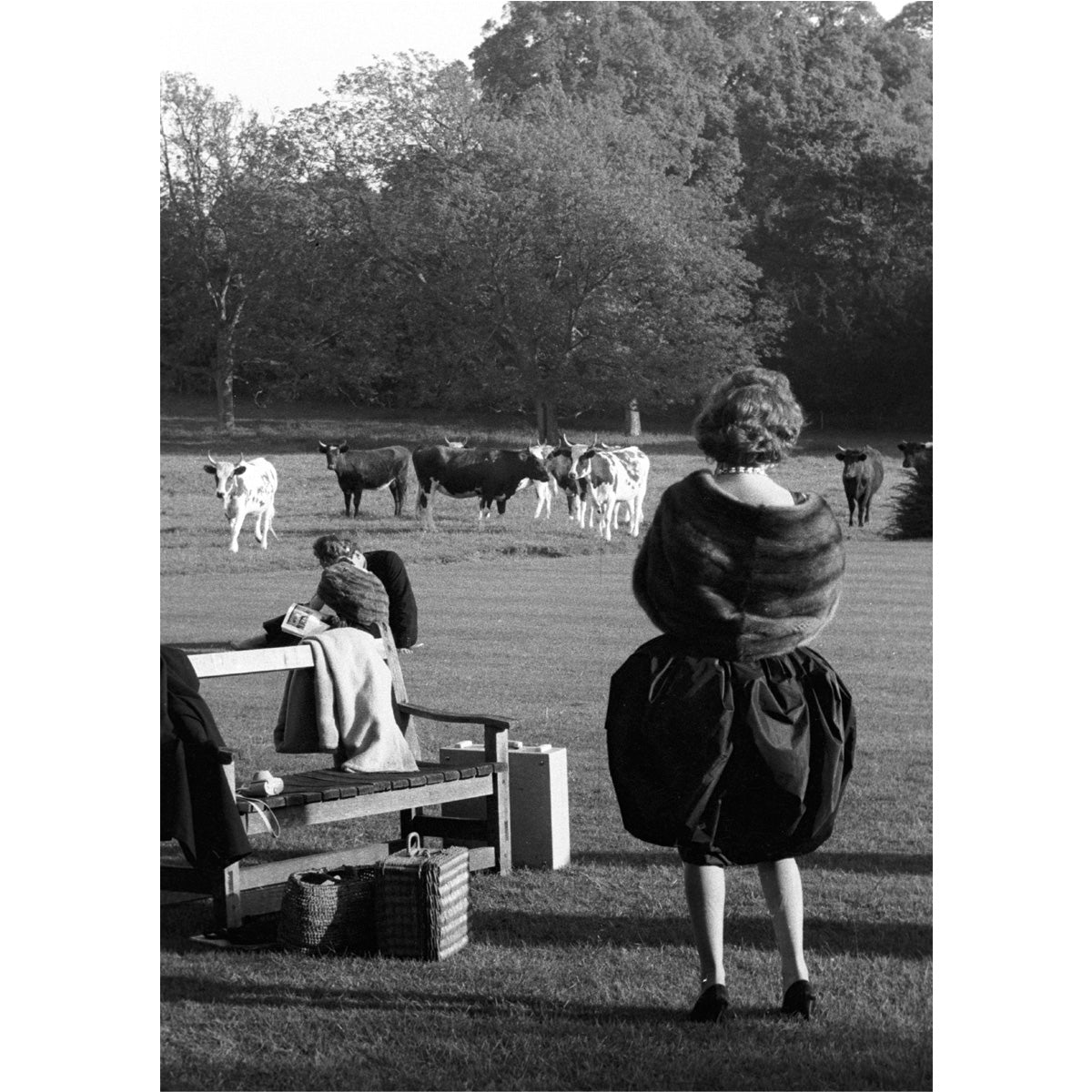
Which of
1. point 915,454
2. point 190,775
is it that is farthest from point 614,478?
point 190,775

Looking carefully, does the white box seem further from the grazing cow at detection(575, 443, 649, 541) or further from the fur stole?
the fur stole

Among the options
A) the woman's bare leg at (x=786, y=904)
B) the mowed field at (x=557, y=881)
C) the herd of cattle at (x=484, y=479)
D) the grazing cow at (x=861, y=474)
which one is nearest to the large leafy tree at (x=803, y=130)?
the grazing cow at (x=861, y=474)

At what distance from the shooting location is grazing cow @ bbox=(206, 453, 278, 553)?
5812 millimetres

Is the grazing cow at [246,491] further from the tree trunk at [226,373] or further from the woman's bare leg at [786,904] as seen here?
the woman's bare leg at [786,904]

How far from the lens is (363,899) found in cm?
413

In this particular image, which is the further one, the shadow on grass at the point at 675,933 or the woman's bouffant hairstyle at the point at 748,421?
the shadow on grass at the point at 675,933

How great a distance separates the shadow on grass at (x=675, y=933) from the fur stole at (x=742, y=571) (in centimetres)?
103

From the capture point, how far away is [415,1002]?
3.72m

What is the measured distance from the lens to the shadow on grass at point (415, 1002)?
3578 mm

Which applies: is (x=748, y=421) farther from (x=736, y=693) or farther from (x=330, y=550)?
(x=330, y=550)

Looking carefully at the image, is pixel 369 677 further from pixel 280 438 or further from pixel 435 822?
pixel 280 438
